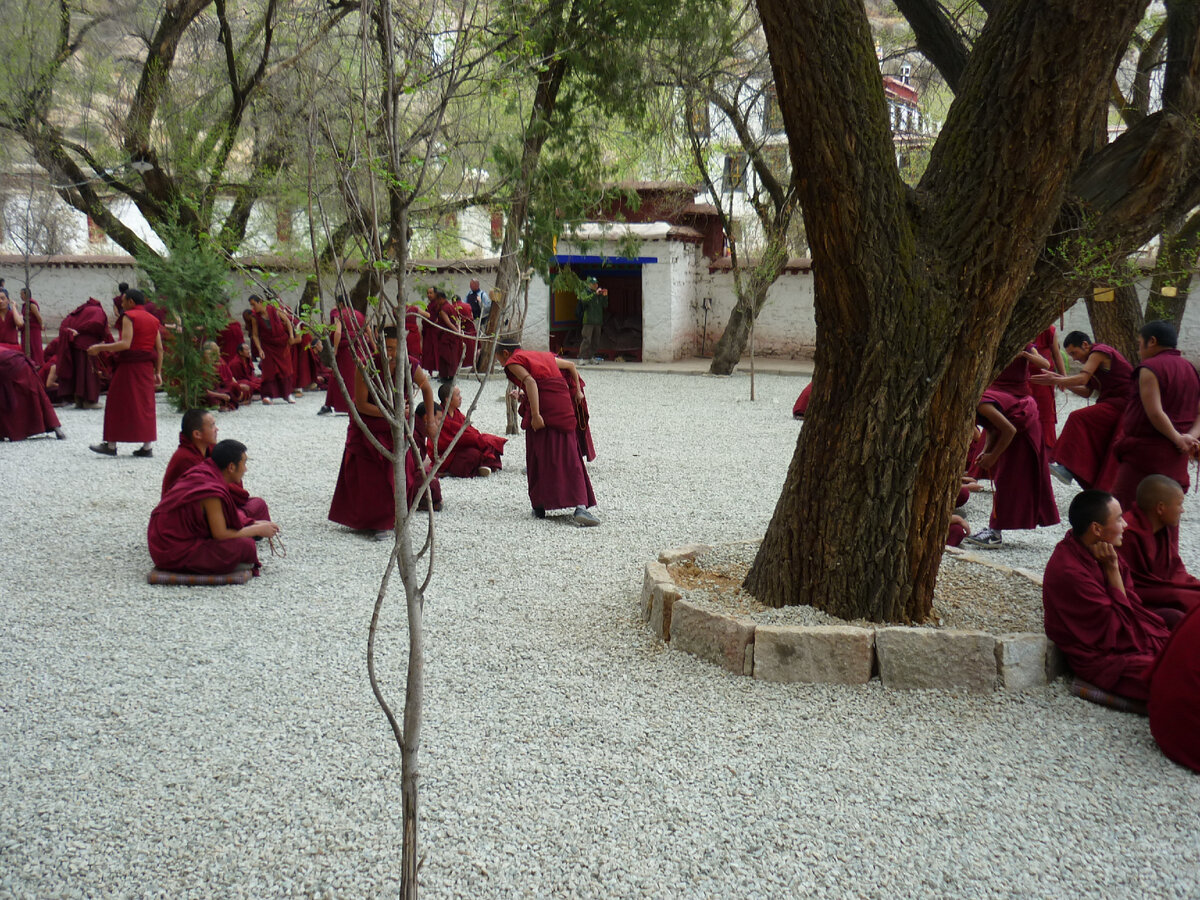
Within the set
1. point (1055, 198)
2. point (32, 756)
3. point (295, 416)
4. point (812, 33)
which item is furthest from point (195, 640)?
point (295, 416)

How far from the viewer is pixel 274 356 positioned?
12812 millimetres

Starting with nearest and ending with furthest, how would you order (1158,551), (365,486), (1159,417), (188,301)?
(1158,551) < (1159,417) < (365,486) < (188,301)

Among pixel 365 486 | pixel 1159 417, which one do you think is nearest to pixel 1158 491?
pixel 1159 417

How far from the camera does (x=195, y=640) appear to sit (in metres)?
4.28

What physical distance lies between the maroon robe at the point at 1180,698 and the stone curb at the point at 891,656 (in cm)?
53

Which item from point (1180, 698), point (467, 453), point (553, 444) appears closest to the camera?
point (1180, 698)

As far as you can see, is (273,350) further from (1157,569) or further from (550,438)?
(1157,569)

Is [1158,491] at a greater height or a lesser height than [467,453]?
greater

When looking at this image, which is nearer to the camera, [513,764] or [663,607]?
[513,764]

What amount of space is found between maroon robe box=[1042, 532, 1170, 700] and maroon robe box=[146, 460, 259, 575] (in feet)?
12.9

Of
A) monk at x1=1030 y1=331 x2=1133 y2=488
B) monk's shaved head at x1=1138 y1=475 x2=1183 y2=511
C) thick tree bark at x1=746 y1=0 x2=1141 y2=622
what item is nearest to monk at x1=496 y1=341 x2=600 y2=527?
thick tree bark at x1=746 y1=0 x2=1141 y2=622

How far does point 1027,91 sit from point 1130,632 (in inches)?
81.5

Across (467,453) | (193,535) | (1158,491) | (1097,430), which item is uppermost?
(1097,430)

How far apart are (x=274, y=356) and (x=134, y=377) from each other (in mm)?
4505
